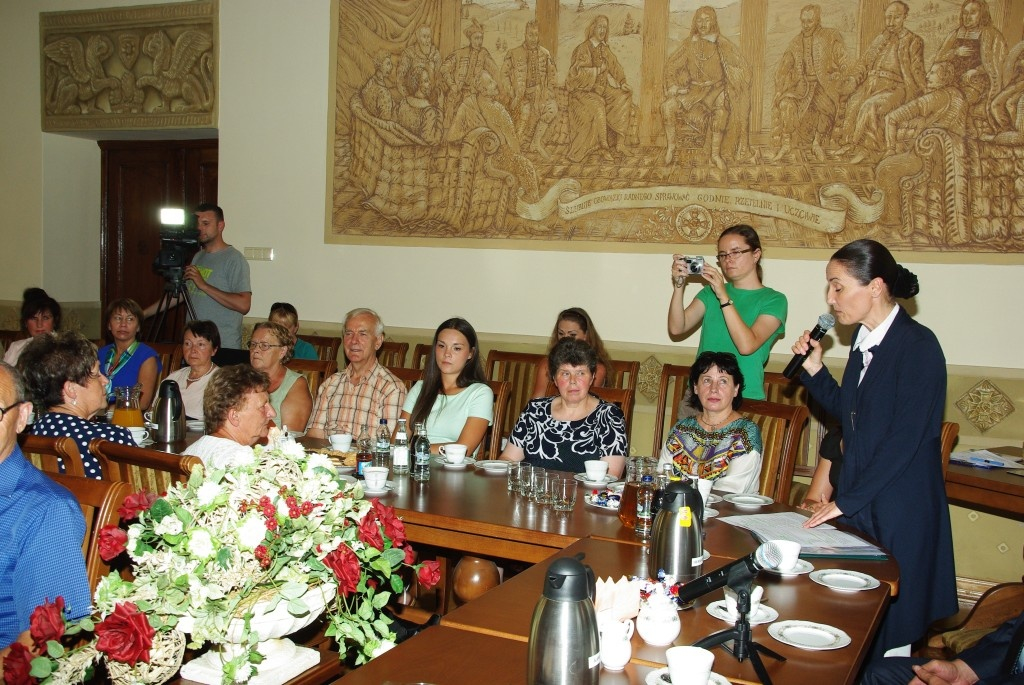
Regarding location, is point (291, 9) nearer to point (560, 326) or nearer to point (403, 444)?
point (560, 326)

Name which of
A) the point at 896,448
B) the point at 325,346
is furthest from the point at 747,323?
the point at 325,346

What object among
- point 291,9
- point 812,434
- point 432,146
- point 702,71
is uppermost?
point 291,9

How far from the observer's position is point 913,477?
2541mm

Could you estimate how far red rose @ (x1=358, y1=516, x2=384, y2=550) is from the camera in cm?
152

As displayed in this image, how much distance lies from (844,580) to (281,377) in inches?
113

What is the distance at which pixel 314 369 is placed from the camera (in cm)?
454

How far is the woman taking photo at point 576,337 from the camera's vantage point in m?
4.66

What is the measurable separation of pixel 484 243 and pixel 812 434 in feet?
→ 7.43

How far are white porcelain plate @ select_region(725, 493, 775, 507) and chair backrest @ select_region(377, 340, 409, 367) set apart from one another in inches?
122

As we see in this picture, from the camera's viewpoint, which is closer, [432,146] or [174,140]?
[432,146]

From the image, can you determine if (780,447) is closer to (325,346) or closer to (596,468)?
(596,468)

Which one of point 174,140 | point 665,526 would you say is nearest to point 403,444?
point 665,526

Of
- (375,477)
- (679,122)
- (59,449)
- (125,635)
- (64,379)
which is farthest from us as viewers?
(679,122)

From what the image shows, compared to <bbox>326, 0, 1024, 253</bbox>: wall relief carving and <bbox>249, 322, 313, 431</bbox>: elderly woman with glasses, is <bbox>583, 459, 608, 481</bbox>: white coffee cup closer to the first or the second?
<bbox>249, 322, 313, 431</bbox>: elderly woman with glasses
